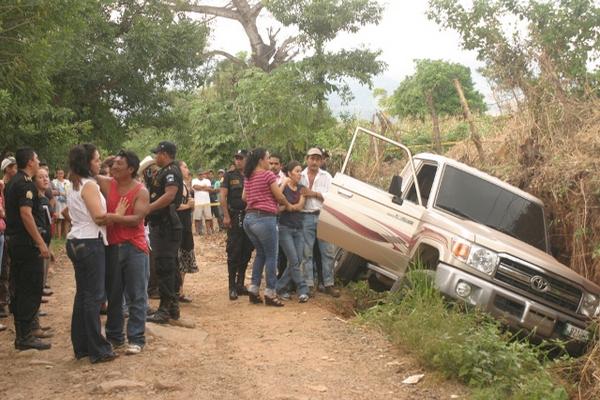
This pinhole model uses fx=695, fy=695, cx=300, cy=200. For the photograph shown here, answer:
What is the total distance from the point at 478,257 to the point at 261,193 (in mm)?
2498

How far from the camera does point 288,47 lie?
30.4 metres

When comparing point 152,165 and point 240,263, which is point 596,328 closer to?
point 240,263

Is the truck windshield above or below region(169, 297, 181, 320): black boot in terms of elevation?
above

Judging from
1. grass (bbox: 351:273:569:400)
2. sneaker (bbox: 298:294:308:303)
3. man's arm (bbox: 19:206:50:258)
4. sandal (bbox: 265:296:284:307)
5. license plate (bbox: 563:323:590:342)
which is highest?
license plate (bbox: 563:323:590:342)

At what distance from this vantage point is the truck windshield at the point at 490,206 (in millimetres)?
7508

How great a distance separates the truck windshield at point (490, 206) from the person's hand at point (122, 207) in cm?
340

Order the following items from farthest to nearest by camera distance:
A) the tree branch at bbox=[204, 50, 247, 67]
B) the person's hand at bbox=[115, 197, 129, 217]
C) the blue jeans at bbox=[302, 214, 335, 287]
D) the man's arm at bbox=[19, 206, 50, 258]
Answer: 1. the tree branch at bbox=[204, 50, 247, 67]
2. the blue jeans at bbox=[302, 214, 335, 287]
3. the man's arm at bbox=[19, 206, 50, 258]
4. the person's hand at bbox=[115, 197, 129, 217]

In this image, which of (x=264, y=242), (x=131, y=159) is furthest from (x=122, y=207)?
(x=264, y=242)

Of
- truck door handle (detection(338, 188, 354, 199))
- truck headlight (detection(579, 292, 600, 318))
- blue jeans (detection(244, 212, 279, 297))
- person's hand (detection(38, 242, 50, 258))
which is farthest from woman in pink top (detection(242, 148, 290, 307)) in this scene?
truck headlight (detection(579, 292, 600, 318))

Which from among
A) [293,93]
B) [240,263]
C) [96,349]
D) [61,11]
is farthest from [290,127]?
A: [96,349]

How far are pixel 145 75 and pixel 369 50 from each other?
874 centimetres

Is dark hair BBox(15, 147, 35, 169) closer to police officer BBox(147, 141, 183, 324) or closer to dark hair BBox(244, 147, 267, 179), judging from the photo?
police officer BBox(147, 141, 183, 324)

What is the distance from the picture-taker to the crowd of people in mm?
5504

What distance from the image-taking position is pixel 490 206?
7590mm
